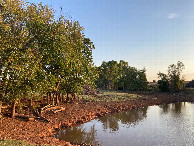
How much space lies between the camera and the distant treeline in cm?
8546

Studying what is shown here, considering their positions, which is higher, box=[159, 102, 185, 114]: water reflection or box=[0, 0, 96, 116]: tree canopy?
box=[0, 0, 96, 116]: tree canopy

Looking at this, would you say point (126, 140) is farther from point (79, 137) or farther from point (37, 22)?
point (37, 22)

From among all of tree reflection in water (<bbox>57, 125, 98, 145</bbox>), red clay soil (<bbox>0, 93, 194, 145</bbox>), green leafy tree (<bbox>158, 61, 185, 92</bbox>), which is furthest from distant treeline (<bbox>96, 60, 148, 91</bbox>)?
tree reflection in water (<bbox>57, 125, 98, 145</bbox>)

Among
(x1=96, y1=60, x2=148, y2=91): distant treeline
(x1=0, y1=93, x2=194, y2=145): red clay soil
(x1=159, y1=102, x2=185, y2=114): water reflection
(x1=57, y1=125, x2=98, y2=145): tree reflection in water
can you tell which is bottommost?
(x1=57, y1=125, x2=98, y2=145): tree reflection in water

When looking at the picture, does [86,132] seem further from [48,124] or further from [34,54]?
[34,54]

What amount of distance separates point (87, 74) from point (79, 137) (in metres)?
10.6

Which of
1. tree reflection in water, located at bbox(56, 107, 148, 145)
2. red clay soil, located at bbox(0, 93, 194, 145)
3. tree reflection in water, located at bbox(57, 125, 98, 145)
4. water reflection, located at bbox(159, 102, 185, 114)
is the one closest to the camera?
red clay soil, located at bbox(0, 93, 194, 145)

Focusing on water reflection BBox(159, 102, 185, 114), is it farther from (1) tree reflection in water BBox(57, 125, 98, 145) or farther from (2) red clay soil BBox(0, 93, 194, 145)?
(1) tree reflection in water BBox(57, 125, 98, 145)

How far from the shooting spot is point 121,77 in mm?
96938

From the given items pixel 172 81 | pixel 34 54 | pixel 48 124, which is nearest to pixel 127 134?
pixel 48 124

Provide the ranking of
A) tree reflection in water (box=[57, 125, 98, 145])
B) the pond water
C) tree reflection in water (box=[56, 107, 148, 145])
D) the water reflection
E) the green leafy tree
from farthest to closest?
the green leafy tree < the water reflection < tree reflection in water (box=[56, 107, 148, 145]) < tree reflection in water (box=[57, 125, 98, 145]) < the pond water

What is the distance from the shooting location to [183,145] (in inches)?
744

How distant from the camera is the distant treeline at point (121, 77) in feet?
280

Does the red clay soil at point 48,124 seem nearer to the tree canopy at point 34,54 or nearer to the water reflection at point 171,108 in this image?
the tree canopy at point 34,54
